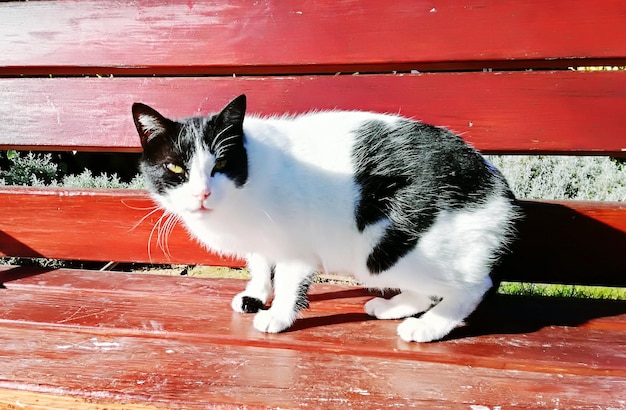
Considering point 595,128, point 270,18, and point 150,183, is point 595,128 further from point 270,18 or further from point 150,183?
point 150,183

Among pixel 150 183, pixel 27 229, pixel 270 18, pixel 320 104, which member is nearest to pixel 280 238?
pixel 150 183

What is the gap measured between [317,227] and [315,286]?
39 cm

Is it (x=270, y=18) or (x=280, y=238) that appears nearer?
(x=280, y=238)

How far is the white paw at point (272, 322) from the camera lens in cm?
128

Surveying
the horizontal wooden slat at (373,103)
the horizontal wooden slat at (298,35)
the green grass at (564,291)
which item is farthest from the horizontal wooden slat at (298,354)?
the green grass at (564,291)

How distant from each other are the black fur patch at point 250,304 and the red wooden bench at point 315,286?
39mm

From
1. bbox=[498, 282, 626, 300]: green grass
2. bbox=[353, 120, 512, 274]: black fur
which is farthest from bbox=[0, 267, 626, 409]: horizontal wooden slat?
bbox=[498, 282, 626, 300]: green grass

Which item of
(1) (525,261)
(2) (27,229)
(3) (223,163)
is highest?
(3) (223,163)

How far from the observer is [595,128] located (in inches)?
57.8

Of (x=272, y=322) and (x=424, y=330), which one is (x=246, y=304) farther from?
(x=424, y=330)

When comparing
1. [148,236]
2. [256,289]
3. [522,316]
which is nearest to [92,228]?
[148,236]

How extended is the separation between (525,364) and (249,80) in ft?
3.40

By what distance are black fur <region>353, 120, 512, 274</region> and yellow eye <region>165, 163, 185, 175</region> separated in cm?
39

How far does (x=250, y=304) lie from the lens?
1.42m
